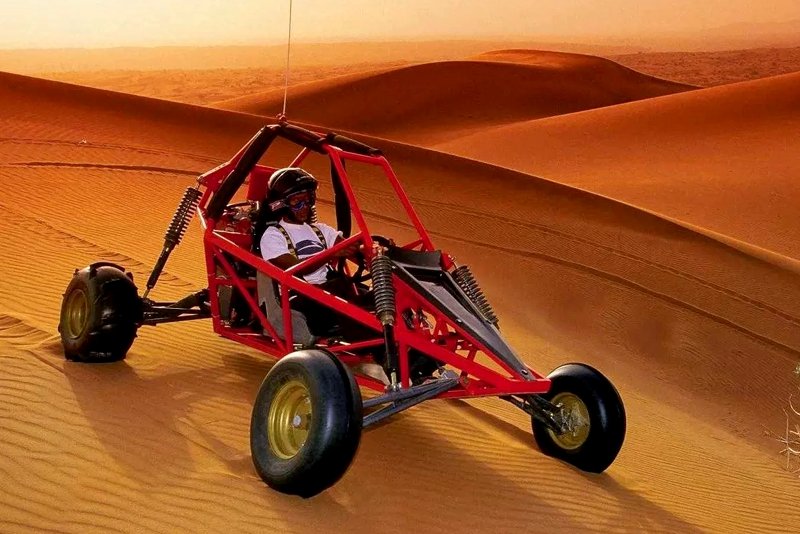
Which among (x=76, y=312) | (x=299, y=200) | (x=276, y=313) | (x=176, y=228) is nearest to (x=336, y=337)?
(x=276, y=313)

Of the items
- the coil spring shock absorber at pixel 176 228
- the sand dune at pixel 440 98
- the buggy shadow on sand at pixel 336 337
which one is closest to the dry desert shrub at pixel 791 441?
the buggy shadow on sand at pixel 336 337

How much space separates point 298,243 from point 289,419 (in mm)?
1905

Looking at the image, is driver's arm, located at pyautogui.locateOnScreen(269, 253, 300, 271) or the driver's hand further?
driver's arm, located at pyautogui.locateOnScreen(269, 253, 300, 271)

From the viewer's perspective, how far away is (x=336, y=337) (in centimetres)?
591

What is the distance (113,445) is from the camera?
4.97 m

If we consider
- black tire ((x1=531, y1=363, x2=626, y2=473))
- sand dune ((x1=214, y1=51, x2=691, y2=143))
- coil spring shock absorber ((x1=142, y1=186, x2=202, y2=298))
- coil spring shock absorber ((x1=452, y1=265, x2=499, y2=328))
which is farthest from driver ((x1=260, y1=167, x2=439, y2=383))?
sand dune ((x1=214, y1=51, x2=691, y2=143))

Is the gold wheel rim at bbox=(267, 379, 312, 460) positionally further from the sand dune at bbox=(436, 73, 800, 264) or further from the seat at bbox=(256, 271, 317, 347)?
the sand dune at bbox=(436, 73, 800, 264)

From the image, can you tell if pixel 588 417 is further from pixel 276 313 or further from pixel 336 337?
pixel 276 313

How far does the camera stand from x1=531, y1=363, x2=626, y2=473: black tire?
5.54 meters

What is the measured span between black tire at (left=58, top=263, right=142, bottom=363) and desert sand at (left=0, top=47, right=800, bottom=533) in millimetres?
159

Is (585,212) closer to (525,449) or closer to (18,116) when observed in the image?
(525,449)

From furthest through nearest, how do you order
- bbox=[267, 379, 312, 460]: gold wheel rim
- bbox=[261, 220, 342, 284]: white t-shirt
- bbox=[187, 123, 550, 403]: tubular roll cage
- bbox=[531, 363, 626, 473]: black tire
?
bbox=[261, 220, 342, 284]: white t-shirt, bbox=[531, 363, 626, 473]: black tire, bbox=[187, 123, 550, 403]: tubular roll cage, bbox=[267, 379, 312, 460]: gold wheel rim

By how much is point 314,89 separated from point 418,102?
5.52 m

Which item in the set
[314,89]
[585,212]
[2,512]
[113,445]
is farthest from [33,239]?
[314,89]
